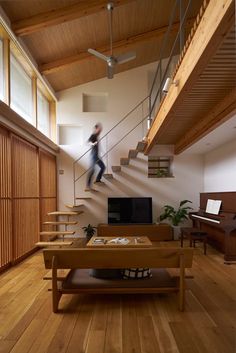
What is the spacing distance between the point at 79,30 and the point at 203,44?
4.23m

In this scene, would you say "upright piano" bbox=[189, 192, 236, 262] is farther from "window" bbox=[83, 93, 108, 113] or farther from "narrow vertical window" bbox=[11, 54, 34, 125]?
"narrow vertical window" bbox=[11, 54, 34, 125]

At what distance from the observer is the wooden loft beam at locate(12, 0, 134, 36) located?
16.9 ft

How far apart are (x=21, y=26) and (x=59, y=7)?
76cm

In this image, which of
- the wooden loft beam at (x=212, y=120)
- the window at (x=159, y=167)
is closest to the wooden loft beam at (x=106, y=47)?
the wooden loft beam at (x=212, y=120)

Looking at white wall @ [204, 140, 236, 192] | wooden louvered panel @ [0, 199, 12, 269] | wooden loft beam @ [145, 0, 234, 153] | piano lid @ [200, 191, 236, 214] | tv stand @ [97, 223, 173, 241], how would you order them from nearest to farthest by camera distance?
wooden loft beam @ [145, 0, 234, 153] → wooden louvered panel @ [0, 199, 12, 269] → piano lid @ [200, 191, 236, 214] → white wall @ [204, 140, 236, 192] → tv stand @ [97, 223, 173, 241]

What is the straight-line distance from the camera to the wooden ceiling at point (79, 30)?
5.14 metres

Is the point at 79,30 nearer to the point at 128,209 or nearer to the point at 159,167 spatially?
the point at 128,209

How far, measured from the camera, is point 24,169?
5.96m

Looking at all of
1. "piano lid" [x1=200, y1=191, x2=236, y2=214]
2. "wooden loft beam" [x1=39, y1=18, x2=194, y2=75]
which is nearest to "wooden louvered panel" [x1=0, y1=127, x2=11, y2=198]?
"wooden loft beam" [x1=39, y1=18, x2=194, y2=75]

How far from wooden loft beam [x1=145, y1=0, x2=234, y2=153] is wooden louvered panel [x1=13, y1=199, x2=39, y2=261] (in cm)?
346

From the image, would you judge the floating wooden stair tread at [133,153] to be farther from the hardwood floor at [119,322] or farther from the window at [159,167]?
the hardwood floor at [119,322]

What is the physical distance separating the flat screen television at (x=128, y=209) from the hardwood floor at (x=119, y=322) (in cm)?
414

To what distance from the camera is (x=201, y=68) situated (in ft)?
9.75

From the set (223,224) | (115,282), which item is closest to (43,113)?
(223,224)
